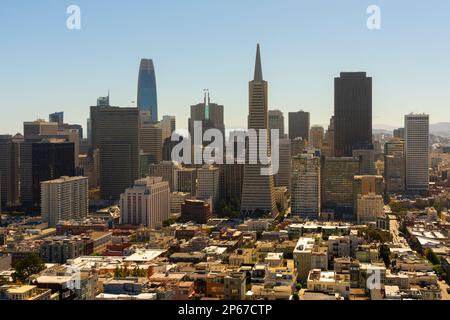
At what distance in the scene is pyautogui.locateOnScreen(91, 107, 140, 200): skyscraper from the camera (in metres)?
19.6

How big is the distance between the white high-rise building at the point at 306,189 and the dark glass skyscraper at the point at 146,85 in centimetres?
1348

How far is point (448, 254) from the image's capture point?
31.2 ft

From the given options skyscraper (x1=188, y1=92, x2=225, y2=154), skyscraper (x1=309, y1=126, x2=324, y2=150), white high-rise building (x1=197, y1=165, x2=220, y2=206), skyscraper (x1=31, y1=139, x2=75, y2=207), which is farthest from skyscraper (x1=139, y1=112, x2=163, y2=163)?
white high-rise building (x1=197, y1=165, x2=220, y2=206)

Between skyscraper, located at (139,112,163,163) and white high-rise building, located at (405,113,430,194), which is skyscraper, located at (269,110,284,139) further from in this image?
white high-rise building, located at (405,113,430,194)

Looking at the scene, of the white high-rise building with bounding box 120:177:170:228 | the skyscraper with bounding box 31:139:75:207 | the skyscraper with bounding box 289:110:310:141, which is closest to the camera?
the white high-rise building with bounding box 120:177:170:228

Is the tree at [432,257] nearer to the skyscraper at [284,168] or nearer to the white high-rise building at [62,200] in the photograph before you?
the white high-rise building at [62,200]

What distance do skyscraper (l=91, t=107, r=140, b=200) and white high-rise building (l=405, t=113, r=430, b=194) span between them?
877 cm

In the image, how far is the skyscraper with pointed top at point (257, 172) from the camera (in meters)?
15.9

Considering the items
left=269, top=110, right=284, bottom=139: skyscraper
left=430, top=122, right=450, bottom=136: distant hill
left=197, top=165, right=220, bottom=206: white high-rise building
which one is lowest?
left=197, top=165, right=220, bottom=206: white high-rise building

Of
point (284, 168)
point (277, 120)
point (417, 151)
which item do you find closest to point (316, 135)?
→ point (277, 120)

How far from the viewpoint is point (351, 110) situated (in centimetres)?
2348

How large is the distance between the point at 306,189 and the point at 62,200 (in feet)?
19.2

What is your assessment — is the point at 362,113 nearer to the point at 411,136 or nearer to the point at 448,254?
the point at 411,136

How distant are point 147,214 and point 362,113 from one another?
1180cm
